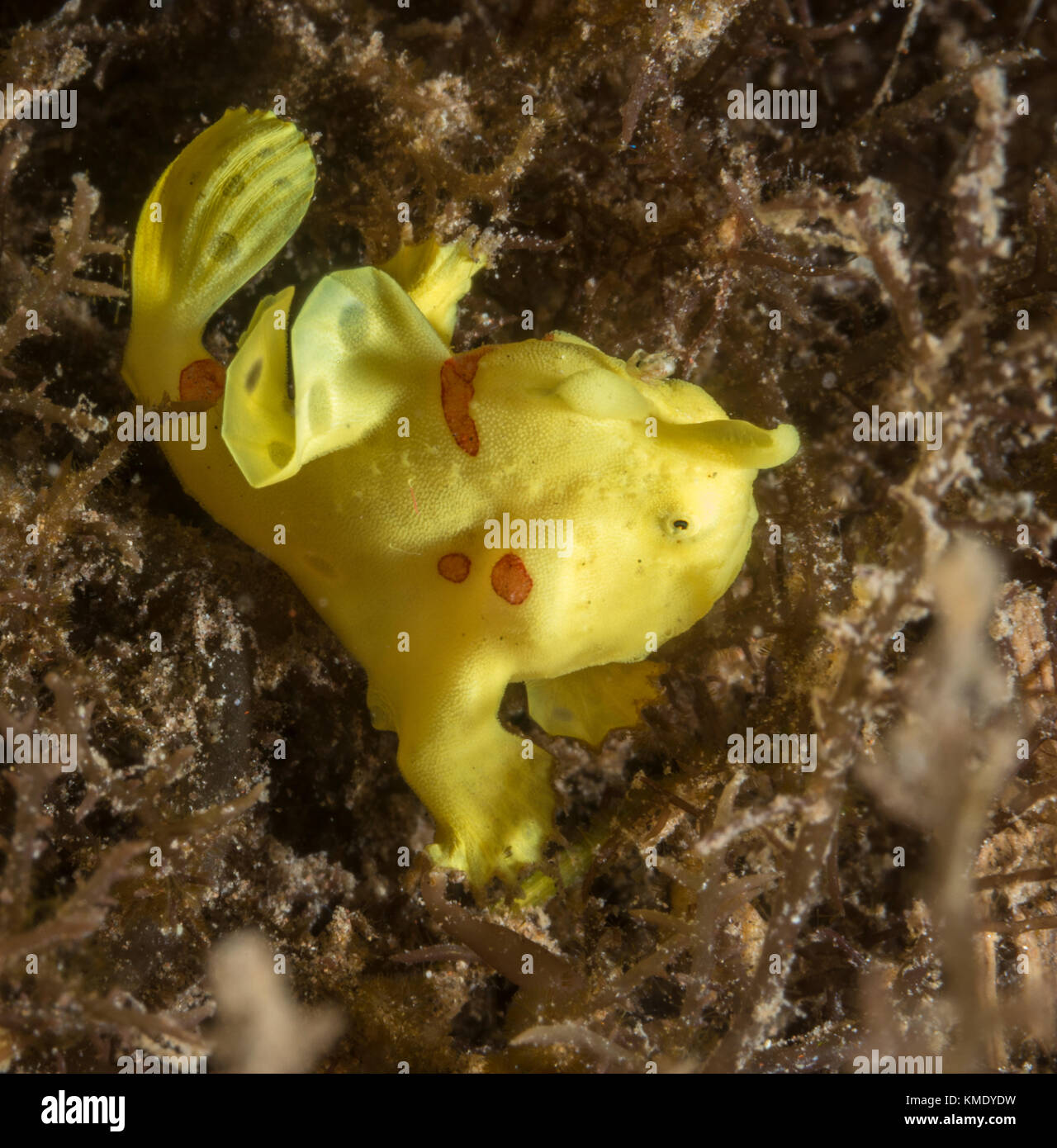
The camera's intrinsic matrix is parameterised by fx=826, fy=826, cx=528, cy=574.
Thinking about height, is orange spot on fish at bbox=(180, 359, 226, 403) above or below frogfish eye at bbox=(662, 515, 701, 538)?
above

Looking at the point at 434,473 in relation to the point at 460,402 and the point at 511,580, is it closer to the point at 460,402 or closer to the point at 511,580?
the point at 460,402

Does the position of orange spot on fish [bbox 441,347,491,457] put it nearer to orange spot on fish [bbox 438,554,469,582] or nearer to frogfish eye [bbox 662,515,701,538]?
orange spot on fish [bbox 438,554,469,582]

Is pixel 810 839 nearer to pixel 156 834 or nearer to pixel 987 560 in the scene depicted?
pixel 987 560

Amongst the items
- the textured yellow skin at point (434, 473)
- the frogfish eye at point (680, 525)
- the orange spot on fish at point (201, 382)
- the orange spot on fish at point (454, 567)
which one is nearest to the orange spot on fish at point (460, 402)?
the textured yellow skin at point (434, 473)

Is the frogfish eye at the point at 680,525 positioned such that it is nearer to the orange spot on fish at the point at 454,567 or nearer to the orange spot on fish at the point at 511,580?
the orange spot on fish at the point at 511,580

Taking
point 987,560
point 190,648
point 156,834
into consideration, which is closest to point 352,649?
point 190,648

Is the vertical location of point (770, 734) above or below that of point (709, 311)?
below

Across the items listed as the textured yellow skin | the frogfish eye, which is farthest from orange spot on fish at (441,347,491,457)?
the frogfish eye
